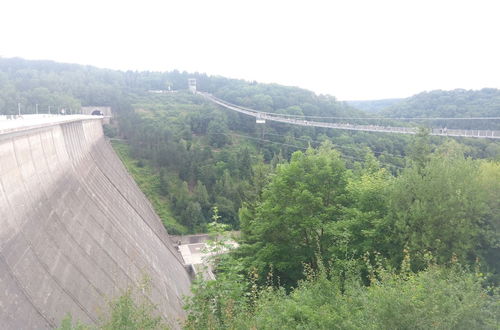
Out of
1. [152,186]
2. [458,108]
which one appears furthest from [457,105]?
[152,186]

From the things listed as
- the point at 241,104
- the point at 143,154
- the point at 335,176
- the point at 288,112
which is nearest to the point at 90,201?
the point at 335,176

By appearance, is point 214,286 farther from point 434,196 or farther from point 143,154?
point 143,154

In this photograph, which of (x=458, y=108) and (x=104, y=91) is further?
(x=104, y=91)

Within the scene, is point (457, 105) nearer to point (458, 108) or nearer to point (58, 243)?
point (458, 108)

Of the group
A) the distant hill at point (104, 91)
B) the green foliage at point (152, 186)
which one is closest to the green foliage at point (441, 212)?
the green foliage at point (152, 186)

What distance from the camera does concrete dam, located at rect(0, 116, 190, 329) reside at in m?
7.54

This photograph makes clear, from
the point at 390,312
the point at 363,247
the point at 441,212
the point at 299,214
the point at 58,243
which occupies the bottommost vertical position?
the point at 58,243

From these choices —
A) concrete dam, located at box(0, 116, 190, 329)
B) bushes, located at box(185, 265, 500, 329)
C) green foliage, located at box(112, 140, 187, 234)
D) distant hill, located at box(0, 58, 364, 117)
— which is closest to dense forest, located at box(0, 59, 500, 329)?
bushes, located at box(185, 265, 500, 329)

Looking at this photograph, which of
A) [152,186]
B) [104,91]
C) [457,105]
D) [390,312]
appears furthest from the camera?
[104,91]

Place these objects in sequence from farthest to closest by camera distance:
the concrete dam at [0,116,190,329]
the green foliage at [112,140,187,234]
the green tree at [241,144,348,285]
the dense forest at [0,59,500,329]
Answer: the green foliage at [112,140,187,234] < the green tree at [241,144,348,285] < the concrete dam at [0,116,190,329] < the dense forest at [0,59,500,329]

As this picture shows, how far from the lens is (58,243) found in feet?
32.4

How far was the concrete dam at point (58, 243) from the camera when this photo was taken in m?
7.54

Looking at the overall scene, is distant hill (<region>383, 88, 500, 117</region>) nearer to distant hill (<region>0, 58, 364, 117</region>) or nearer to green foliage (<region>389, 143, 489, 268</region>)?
distant hill (<region>0, 58, 364, 117</region>)

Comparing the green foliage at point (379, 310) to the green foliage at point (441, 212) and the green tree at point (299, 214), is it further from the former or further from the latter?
the green tree at point (299, 214)
